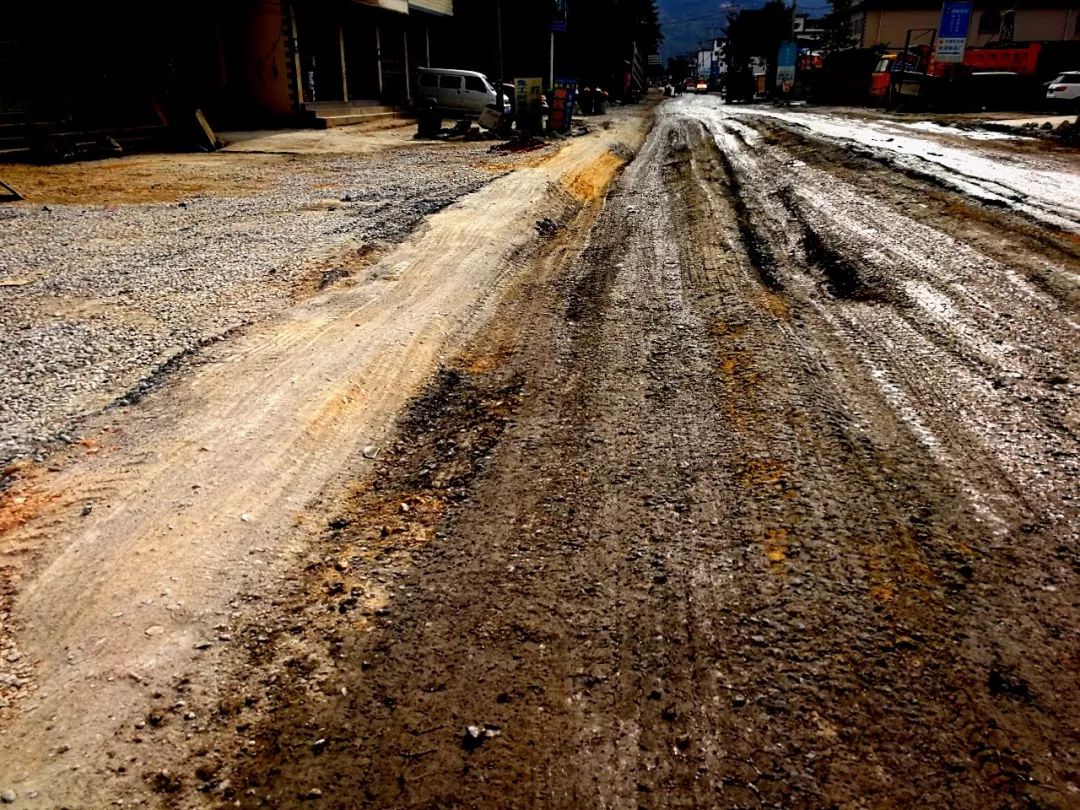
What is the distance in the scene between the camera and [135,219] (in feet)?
30.9

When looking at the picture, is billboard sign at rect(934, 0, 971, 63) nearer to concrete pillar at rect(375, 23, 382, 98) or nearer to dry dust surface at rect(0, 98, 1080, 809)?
concrete pillar at rect(375, 23, 382, 98)

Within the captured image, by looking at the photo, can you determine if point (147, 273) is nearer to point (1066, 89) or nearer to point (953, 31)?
point (1066, 89)

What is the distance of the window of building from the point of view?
2096 inches

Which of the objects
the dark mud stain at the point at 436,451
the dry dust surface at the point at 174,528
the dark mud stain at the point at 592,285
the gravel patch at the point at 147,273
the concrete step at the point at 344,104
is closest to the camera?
the dry dust surface at the point at 174,528

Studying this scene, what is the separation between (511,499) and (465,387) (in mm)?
1409

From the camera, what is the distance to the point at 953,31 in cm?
3394

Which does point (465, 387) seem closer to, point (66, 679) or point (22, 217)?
point (66, 679)

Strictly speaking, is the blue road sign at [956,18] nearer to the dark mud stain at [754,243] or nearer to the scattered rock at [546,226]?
the dark mud stain at [754,243]

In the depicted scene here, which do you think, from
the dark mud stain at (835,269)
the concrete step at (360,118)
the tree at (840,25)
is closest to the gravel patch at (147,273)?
the dark mud stain at (835,269)

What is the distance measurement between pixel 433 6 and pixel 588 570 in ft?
116

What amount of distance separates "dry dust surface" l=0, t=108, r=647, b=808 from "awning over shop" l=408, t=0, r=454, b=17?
2957cm

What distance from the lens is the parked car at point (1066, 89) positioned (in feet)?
84.5

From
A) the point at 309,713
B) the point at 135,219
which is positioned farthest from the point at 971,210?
the point at 135,219

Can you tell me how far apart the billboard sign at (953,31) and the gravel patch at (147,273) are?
31.2 meters
